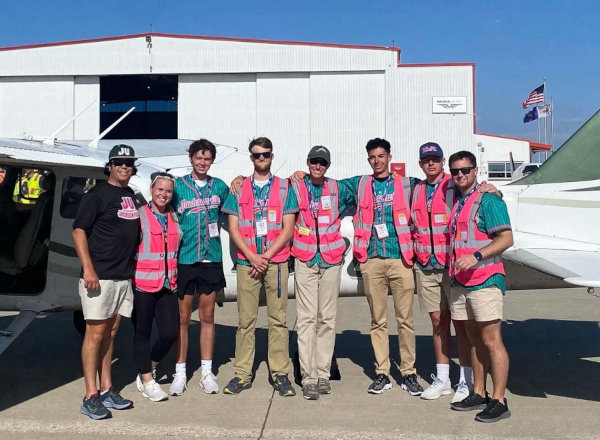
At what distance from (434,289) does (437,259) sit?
24 cm

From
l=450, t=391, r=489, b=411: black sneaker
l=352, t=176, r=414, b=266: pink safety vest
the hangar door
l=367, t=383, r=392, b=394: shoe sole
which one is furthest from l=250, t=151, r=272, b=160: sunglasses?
the hangar door

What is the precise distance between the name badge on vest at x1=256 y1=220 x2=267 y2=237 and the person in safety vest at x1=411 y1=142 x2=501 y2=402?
45.2 inches

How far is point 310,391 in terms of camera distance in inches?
178

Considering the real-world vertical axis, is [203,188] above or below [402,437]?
above

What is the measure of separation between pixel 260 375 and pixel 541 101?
37.7 meters

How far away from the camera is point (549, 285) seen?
201 inches

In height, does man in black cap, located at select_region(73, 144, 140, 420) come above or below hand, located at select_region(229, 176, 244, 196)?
below

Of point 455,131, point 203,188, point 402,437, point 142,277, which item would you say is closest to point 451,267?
point 402,437

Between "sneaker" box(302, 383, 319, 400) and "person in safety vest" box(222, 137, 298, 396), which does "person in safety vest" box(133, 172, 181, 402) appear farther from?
"sneaker" box(302, 383, 319, 400)

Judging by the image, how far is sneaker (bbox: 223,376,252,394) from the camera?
4633 millimetres

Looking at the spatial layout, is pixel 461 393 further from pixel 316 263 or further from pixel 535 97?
pixel 535 97

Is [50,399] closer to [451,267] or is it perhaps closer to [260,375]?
[260,375]

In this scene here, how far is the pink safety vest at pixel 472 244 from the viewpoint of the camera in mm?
4055

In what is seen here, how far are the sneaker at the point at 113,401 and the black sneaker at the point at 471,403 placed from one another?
2.39 metres
